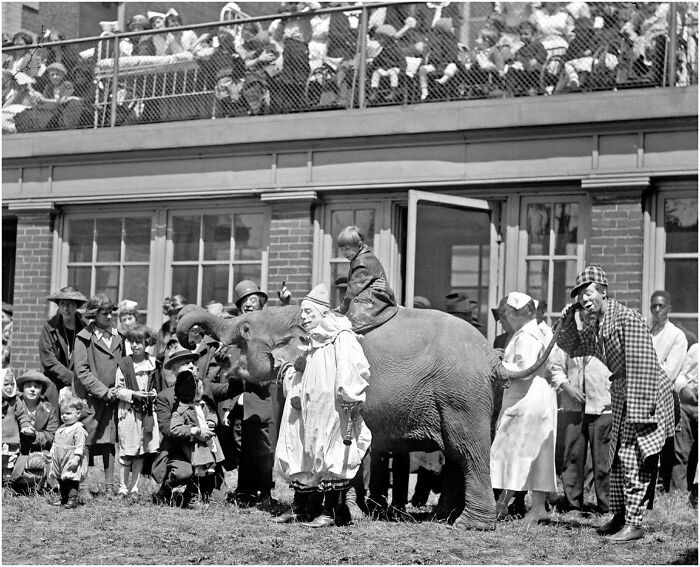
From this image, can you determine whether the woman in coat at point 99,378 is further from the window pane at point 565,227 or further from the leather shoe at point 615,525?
the window pane at point 565,227

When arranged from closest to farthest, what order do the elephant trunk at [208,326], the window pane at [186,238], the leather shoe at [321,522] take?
the leather shoe at [321,522]
the elephant trunk at [208,326]
the window pane at [186,238]

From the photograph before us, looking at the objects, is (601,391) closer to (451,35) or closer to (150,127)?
(451,35)

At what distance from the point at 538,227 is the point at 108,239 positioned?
210 inches

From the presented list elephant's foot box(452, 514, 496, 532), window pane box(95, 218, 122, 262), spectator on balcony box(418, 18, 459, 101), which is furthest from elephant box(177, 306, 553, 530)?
window pane box(95, 218, 122, 262)

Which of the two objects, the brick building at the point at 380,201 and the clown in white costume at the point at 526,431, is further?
the brick building at the point at 380,201

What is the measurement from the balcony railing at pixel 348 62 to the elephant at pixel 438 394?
4844 mm

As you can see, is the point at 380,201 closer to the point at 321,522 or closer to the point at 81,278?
the point at 81,278

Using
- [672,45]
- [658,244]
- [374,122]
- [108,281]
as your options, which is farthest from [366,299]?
[108,281]

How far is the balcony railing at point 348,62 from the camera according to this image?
41.8 feet

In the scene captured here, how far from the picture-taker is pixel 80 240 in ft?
50.9

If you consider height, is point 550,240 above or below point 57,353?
above

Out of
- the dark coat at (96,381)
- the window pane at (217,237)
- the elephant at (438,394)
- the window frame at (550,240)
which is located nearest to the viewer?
the elephant at (438,394)

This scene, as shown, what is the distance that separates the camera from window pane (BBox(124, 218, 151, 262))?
15.1m

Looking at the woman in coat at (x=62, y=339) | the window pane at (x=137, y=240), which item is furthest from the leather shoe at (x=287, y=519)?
the window pane at (x=137, y=240)
